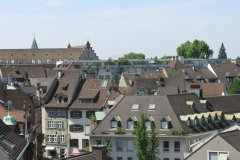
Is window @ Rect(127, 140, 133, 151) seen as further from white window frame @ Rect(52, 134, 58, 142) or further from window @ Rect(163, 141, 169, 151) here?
white window frame @ Rect(52, 134, 58, 142)

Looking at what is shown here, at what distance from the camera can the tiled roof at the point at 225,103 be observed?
231 ft

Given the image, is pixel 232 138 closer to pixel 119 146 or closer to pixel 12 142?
pixel 12 142

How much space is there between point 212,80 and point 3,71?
4586 centimetres

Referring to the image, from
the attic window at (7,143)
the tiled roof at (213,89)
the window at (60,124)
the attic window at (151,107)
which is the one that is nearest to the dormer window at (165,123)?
the attic window at (151,107)

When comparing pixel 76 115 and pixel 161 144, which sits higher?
pixel 76 115

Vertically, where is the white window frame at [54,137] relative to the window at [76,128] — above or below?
below

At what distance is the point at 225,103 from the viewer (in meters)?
72.8

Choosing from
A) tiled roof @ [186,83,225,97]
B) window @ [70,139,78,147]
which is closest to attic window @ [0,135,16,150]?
window @ [70,139,78,147]

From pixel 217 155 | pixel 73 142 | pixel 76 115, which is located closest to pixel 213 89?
pixel 76 115

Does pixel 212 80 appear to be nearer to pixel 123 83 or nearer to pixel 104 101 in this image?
pixel 123 83

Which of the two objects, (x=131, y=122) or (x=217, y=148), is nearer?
(x=217, y=148)

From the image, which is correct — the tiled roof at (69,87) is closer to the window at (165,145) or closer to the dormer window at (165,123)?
the dormer window at (165,123)

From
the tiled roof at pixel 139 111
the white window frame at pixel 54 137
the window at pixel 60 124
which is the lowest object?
the white window frame at pixel 54 137

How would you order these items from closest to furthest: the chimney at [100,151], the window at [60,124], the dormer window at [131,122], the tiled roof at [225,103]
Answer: the chimney at [100,151] < the dormer window at [131,122] < the tiled roof at [225,103] < the window at [60,124]
